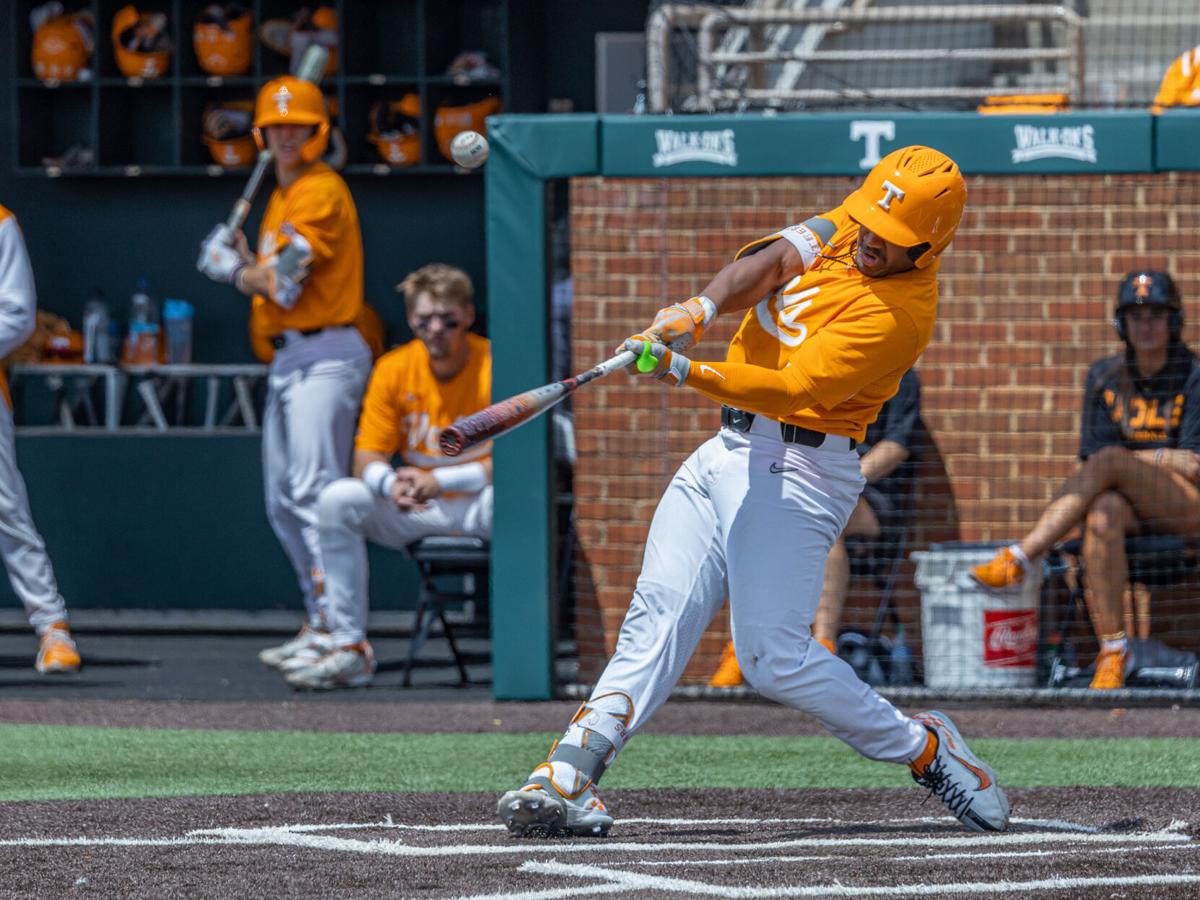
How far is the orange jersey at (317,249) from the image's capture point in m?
7.66

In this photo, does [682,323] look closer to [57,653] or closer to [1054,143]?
[1054,143]

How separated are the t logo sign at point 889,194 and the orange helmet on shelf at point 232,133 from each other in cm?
552

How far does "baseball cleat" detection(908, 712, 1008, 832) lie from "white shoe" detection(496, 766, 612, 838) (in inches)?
29.7

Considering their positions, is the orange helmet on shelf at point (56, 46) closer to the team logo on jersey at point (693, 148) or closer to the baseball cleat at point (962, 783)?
the team logo on jersey at point (693, 148)

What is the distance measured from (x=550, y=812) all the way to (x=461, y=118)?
5.42 metres

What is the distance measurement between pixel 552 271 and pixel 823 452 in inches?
106

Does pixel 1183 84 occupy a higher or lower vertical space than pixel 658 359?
higher

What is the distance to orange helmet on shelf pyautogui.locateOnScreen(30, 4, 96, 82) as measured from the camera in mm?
9414

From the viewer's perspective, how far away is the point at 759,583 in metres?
4.57

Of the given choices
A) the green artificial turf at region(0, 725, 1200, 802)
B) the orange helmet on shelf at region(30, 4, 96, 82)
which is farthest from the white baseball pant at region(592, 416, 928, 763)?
the orange helmet on shelf at region(30, 4, 96, 82)

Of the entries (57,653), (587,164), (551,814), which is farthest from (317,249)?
(551,814)

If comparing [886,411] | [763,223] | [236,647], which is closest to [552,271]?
[763,223]

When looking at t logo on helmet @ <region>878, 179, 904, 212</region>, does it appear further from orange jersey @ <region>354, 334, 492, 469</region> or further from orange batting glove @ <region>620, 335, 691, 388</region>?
orange jersey @ <region>354, 334, 492, 469</region>

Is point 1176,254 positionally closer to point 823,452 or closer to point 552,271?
point 552,271
